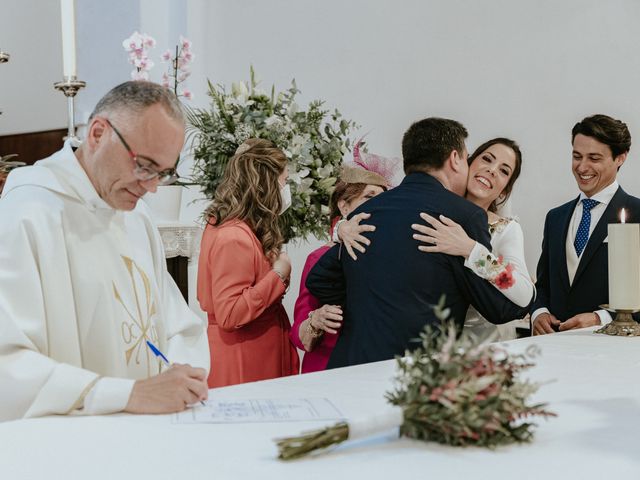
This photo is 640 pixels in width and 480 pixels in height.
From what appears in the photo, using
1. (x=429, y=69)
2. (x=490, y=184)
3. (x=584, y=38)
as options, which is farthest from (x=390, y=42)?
(x=490, y=184)

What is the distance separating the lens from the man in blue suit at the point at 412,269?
2896 mm

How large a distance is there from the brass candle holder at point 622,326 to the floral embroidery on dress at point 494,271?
536 millimetres

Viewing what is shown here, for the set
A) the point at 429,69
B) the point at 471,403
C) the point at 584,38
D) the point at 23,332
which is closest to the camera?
the point at 471,403

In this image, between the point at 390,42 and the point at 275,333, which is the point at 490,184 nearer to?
the point at 275,333

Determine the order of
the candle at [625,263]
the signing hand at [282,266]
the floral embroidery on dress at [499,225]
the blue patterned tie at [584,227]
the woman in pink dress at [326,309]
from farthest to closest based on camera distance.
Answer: the blue patterned tie at [584,227] < the signing hand at [282,266] < the floral embroidery on dress at [499,225] < the woman in pink dress at [326,309] < the candle at [625,263]

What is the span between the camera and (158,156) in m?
2.19

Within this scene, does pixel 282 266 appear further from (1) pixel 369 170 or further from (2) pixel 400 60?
(2) pixel 400 60

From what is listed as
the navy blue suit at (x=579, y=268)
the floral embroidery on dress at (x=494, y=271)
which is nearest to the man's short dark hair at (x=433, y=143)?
the floral embroidery on dress at (x=494, y=271)

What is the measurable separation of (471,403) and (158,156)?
45.5 inches

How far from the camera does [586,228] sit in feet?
13.1

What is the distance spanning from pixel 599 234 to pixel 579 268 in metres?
0.19

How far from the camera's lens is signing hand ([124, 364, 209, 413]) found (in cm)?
179

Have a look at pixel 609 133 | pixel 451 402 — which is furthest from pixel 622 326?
pixel 451 402

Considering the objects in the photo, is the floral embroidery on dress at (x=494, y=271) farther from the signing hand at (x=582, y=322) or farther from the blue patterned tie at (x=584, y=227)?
the blue patterned tie at (x=584, y=227)
